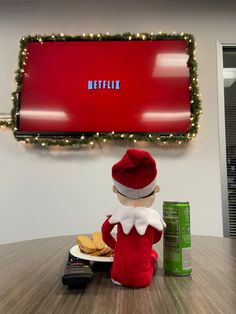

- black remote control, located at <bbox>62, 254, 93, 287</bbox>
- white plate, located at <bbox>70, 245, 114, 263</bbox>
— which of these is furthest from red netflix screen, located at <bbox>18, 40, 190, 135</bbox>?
black remote control, located at <bbox>62, 254, 93, 287</bbox>

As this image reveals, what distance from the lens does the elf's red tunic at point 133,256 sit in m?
0.58

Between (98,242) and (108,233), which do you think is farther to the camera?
(98,242)

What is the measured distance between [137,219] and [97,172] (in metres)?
1.72

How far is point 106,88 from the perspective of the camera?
2320 mm

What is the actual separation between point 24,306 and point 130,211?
28cm

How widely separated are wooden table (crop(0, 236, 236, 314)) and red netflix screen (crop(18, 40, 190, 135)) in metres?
1.57

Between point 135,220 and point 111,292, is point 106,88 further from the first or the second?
point 111,292

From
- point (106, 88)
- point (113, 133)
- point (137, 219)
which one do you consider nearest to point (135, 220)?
point (137, 219)

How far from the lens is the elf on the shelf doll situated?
1.92 ft

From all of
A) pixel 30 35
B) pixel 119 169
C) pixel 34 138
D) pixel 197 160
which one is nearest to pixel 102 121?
pixel 34 138

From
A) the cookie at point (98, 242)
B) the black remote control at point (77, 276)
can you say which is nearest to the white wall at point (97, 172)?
the cookie at point (98, 242)

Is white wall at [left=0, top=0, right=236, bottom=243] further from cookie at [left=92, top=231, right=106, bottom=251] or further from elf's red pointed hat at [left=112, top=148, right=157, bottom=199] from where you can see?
elf's red pointed hat at [left=112, top=148, right=157, bottom=199]

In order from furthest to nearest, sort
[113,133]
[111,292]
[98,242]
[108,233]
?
[113,133] → [98,242] → [108,233] → [111,292]

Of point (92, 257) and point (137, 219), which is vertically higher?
point (137, 219)
